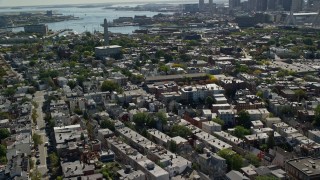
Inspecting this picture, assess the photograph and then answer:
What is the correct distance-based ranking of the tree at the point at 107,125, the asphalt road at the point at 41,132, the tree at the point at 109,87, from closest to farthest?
the asphalt road at the point at 41,132 → the tree at the point at 107,125 → the tree at the point at 109,87

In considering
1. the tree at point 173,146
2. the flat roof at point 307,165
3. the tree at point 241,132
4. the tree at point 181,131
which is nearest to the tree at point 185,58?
the tree at point 181,131

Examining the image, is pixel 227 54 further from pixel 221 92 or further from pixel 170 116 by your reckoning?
pixel 170 116

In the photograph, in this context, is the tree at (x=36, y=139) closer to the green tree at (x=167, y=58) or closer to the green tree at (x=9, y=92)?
the green tree at (x=9, y=92)

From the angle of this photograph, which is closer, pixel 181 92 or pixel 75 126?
pixel 75 126

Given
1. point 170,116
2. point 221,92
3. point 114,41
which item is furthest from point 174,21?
point 170,116

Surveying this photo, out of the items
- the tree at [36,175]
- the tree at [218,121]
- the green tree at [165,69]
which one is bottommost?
the tree at [36,175]

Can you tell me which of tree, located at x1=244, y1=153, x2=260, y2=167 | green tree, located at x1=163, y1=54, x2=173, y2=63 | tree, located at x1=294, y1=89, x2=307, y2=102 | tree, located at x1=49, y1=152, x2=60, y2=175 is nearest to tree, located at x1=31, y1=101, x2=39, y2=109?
tree, located at x1=49, y1=152, x2=60, y2=175
